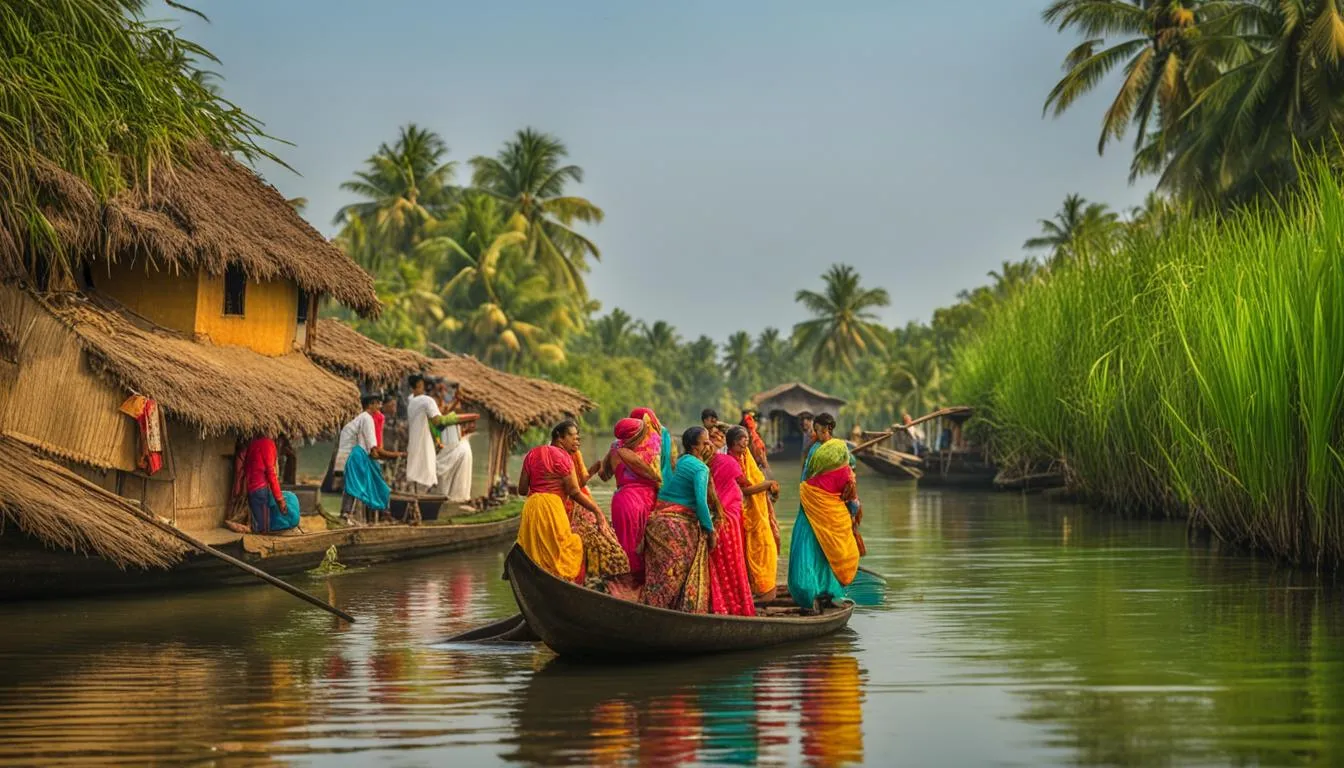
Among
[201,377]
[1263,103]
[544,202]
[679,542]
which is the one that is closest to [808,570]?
[679,542]

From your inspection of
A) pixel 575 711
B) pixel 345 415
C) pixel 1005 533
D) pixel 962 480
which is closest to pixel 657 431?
pixel 575 711

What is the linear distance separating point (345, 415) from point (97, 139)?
4.75 metres

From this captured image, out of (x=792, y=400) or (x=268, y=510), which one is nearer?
(x=268, y=510)

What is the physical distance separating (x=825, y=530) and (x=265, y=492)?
6.24 metres

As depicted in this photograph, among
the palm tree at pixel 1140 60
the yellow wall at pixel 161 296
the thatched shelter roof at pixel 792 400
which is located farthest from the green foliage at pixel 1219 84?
the thatched shelter roof at pixel 792 400

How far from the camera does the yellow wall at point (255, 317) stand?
1584cm

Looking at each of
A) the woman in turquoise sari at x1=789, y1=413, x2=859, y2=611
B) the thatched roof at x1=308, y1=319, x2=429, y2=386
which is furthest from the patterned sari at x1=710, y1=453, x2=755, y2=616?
the thatched roof at x1=308, y1=319, x2=429, y2=386

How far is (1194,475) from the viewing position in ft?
58.4

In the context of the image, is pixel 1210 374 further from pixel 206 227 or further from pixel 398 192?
pixel 398 192

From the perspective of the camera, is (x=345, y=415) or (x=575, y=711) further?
(x=345, y=415)

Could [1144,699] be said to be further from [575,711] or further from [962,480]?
[962,480]

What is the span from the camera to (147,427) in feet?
44.4

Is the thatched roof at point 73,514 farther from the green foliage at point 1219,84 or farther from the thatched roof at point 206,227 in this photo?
the green foliage at point 1219,84

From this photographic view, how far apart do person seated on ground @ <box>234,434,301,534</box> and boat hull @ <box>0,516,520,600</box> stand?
0.40 metres
